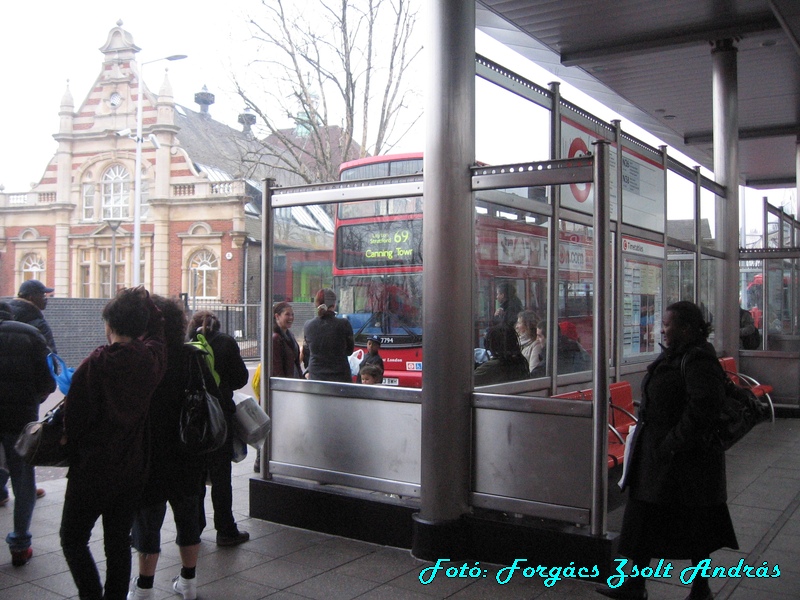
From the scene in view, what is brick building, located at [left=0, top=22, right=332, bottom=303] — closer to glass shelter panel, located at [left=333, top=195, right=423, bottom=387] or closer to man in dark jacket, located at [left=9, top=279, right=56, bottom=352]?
glass shelter panel, located at [left=333, top=195, right=423, bottom=387]

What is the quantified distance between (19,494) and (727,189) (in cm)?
938

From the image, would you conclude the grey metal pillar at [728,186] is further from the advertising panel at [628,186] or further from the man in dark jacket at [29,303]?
the man in dark jacket at [29,303]

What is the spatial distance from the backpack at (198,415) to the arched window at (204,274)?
120 ft

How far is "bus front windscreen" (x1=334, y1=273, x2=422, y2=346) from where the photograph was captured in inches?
263

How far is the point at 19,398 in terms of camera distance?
518cm

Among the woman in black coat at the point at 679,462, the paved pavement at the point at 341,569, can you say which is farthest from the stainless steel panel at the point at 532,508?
the woman in black coat at the point at 679,462

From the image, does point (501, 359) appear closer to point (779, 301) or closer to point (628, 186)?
point (628, 186)

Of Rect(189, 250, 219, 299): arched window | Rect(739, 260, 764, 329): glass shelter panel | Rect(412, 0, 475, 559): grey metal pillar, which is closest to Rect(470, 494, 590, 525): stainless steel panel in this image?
Rect(412, 0, 475, 559): grey metal pillar

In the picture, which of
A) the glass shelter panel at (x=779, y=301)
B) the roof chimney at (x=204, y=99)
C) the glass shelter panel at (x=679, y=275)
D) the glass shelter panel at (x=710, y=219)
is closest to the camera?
the glass shelter panel at (x=679, y=275)

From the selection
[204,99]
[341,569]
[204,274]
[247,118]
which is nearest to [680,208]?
[341,569]

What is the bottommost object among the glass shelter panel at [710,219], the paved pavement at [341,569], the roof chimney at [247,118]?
the paved pavement at [341,569]

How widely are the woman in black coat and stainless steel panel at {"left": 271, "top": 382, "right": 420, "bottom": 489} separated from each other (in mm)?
1584

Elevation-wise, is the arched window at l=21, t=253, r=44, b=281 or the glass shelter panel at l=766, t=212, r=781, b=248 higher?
the arched window at l=21, t=253, r=44, b=281

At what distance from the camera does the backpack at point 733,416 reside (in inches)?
156
